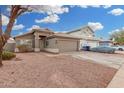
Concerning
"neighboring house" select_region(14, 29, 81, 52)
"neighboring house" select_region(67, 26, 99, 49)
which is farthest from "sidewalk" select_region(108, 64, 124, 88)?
"neighboring house" select_region(67, 26, 99, 49)

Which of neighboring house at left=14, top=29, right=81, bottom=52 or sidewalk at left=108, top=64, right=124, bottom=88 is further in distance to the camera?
neighboring house at left=14, top=29, right=81, bottom=52

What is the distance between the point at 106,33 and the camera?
30.0 feet

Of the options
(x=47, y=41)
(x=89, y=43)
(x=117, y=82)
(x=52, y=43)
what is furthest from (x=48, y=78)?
(x=89, y=43)

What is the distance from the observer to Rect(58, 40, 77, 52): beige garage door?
9922mm

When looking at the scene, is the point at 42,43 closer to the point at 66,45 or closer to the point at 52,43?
the point at 52,43

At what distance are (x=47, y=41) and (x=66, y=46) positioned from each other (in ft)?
4.08

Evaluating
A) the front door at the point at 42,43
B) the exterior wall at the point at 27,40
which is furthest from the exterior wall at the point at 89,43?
the exterior wall at the point at 27,40

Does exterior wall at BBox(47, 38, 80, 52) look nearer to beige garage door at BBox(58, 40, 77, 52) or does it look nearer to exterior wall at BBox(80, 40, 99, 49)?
beige garage door at BBox(58, 40, 77, 52)

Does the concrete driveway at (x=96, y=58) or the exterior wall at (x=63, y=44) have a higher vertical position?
the exterior wall at (x=63, y=44)

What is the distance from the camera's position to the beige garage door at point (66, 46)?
992 centimetres

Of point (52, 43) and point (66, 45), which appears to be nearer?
point (52, 43)

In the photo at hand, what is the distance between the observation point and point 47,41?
30.4 feet

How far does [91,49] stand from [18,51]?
444 centimetres

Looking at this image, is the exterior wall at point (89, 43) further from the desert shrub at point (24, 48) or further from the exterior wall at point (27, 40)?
the desert shrub at point (24, 48)
